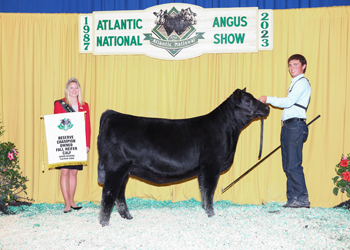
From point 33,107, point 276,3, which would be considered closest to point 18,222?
point 33,107

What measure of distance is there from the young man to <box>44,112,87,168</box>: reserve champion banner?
2287mm

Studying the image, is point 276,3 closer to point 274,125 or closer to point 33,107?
point 274,125

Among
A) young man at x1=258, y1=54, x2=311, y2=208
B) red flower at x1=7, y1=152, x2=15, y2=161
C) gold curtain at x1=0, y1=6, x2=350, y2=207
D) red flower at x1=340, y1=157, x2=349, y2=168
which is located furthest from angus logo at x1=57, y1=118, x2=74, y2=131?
red flower at x1=340, y1=157, x2=349, y2=168

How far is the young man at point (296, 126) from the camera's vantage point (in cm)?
366

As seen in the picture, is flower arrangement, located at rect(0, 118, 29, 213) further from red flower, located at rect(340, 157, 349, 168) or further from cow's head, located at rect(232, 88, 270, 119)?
red flower, located at rect(340, 157, 349, 168)

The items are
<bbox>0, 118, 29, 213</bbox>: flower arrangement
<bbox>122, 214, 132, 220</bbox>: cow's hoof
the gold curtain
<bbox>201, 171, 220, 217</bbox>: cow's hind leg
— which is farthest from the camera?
the gold curtain

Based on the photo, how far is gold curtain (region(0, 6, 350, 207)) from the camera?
4246mm

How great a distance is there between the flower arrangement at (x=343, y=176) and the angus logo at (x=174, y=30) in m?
2.59

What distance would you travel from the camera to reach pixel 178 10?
4.37 meters

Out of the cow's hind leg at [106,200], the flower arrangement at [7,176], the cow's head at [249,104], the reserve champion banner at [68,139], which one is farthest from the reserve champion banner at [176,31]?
the cow's hind leg at [106,200]

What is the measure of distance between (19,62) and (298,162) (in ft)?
Result: 14.0

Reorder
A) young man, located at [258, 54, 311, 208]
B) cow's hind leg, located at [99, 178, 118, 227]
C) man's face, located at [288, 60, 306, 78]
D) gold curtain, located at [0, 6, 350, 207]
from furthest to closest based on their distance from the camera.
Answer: gold curtain, located at [0, 6, 350, 207] → man's face, located at [288, 60, 306, 78] → young man, located at [258, 54, 311, 208] → cow's hind leg, located at [99, 178, 118, 227]

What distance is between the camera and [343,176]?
3824mm

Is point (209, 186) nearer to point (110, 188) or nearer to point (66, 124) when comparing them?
point (110, 188)
